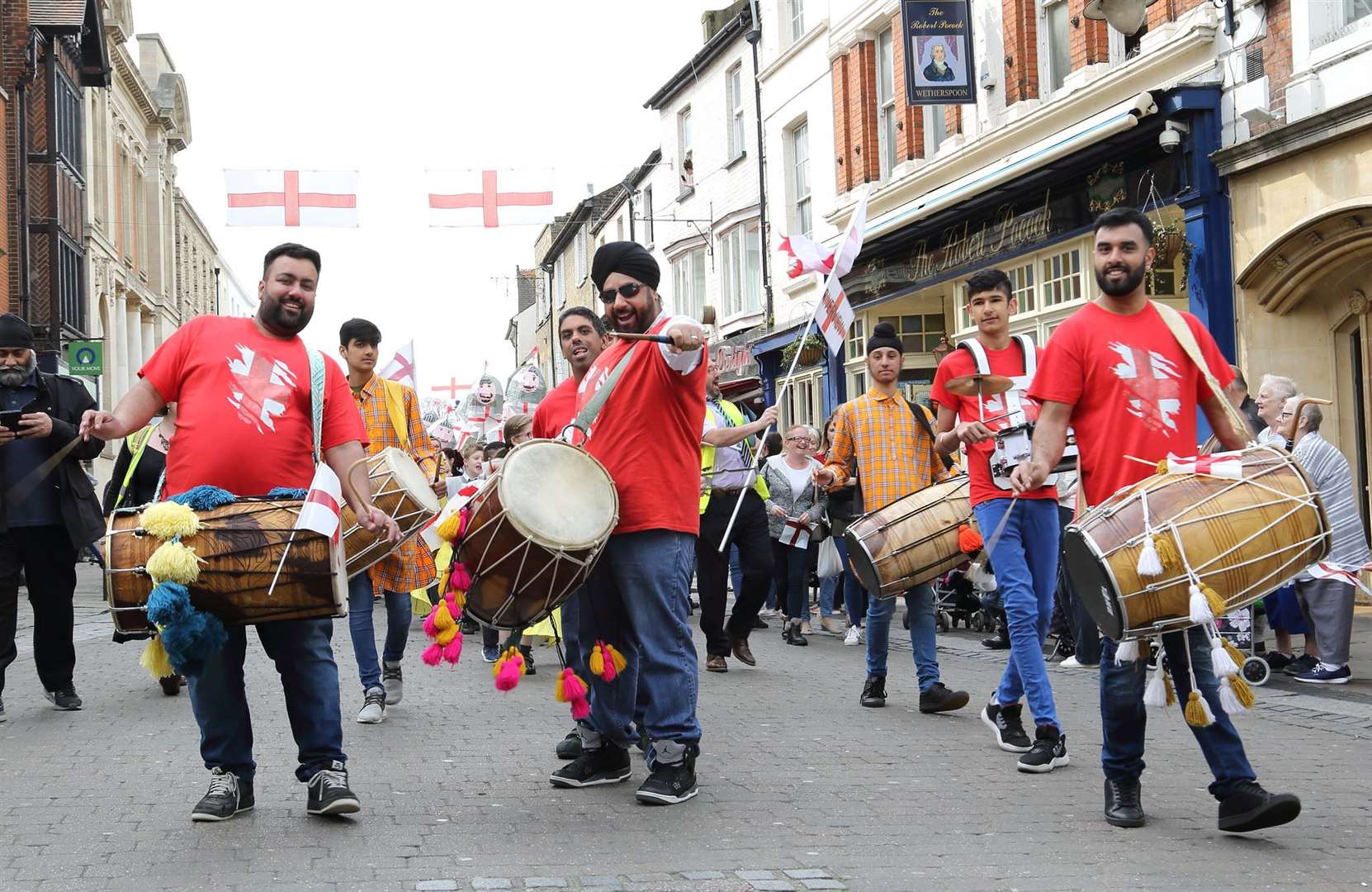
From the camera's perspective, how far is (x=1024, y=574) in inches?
274

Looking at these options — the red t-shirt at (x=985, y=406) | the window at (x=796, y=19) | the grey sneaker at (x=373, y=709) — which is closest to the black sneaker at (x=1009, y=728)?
the red t-shirt at (x=985, y=406)

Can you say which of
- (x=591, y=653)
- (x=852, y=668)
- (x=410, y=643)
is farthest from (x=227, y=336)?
(x=410, y=643)

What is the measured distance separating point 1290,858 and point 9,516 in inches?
258

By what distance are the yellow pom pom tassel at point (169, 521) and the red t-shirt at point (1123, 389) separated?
9.40 ft

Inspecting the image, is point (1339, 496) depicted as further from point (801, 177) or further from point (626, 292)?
point (801, 177)

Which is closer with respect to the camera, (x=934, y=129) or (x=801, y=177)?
(x=934, y=129)

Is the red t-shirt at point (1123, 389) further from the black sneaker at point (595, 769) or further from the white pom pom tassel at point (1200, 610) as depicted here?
the black sneaker at point (595, 769)

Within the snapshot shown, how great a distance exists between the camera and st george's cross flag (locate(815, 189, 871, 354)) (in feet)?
28.9

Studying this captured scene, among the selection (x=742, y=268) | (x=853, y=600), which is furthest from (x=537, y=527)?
(x=742, y=268)

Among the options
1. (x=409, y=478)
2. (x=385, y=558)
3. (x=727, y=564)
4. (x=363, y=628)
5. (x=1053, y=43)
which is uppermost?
(x=1053, y=43)

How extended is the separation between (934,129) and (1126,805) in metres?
17.9

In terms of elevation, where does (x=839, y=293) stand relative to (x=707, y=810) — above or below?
above

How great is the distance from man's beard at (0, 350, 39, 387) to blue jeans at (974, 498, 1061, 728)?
4.98 meters

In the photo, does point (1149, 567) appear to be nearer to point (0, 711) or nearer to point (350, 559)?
point (350, 559)
